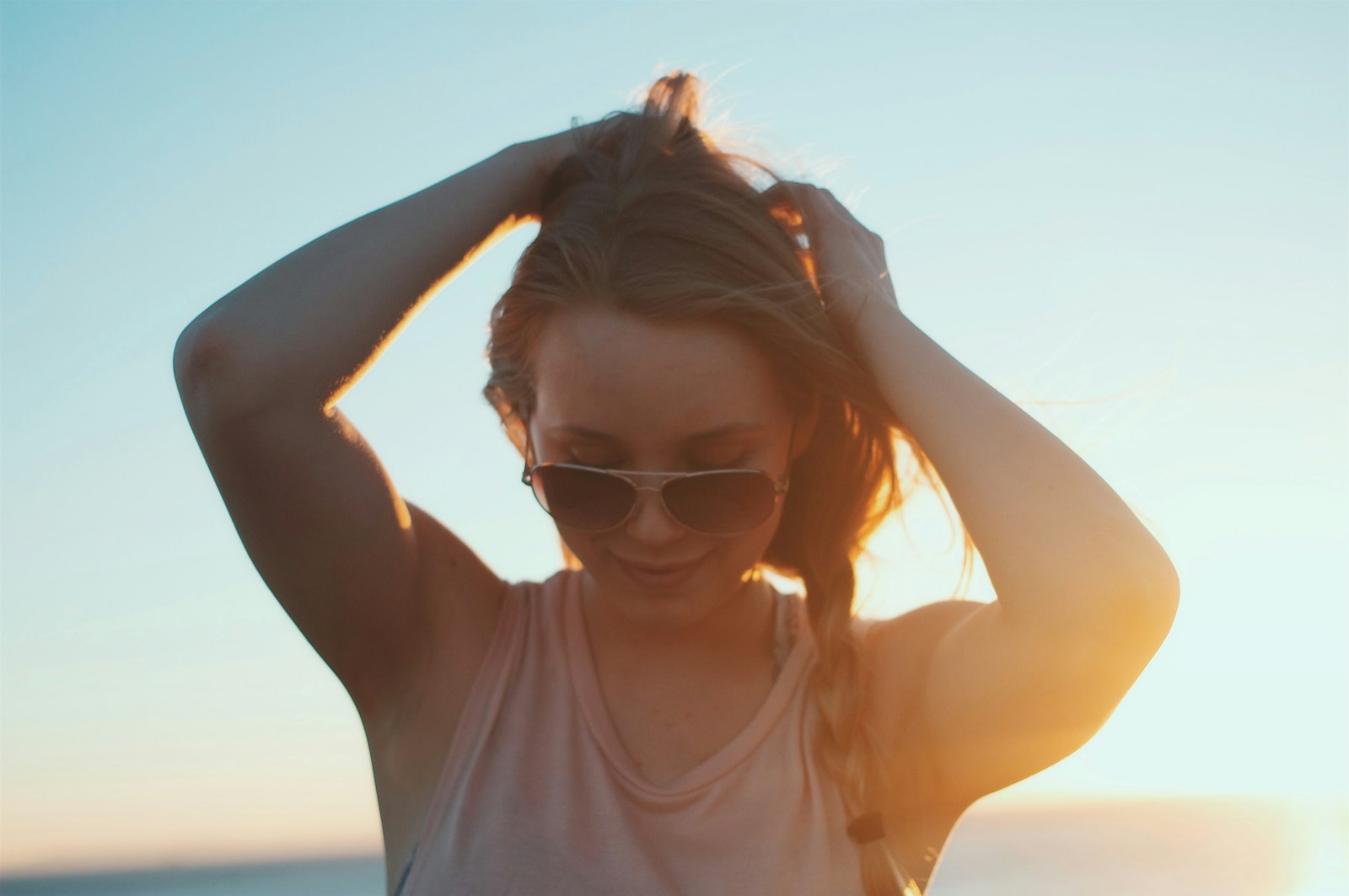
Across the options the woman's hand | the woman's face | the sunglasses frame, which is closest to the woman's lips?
the woman's face

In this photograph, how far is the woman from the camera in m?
2.18

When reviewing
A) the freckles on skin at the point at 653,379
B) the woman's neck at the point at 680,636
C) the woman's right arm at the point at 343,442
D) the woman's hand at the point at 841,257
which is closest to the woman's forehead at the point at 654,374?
the freckles on skin at the point at 653,379

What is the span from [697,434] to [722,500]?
0.54ft

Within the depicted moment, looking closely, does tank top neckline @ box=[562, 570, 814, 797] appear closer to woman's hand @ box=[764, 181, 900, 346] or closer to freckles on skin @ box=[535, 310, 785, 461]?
freckles on skin @ box=[535, 310, 785, 461]

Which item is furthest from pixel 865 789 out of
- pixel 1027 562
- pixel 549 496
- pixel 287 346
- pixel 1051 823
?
pixel 1051 823

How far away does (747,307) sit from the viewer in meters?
2.41

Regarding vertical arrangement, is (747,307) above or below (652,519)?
above

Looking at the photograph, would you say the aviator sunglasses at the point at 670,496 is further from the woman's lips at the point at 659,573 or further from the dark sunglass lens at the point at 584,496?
the woman's lips at the point at 659,573

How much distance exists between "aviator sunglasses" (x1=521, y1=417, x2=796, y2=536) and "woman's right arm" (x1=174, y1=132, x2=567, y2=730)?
34cm

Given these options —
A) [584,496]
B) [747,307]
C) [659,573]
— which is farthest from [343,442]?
[747,307]

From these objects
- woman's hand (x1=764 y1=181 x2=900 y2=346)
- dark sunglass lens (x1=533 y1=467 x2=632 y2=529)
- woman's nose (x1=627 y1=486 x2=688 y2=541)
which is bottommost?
woman's nose (x1=627 y1=486 x2=688 y2=541)

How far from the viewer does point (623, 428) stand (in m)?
2.33

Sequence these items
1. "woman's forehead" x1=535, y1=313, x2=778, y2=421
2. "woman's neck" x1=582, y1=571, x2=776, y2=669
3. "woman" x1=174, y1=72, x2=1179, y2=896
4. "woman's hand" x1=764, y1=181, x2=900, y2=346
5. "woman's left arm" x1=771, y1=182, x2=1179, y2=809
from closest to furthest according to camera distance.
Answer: "woman's left arm" x1=771, y1=182, x2=1179, y2=809
"woman" x1=174, y1=72, x2=1179, y2=896
"woman's forehead" x1=535, y1=313, x2=778, y2=421
"woman's hand" x1=764, y1=181, x2=900, y2=346
"woman's neck" x1=582, y1=571, x2=776, y2=669

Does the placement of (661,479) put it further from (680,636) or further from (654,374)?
(680,636)
